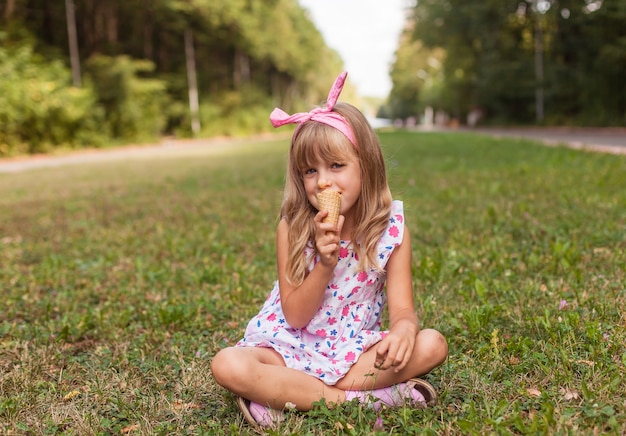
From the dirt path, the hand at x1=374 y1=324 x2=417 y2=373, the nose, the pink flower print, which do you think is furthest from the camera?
the dirt path


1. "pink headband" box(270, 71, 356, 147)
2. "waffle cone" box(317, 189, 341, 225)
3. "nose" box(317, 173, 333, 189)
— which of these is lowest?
"waffle cone" box(317, 189, 341, 225)

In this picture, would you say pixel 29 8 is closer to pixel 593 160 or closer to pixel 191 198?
pixel 191 198

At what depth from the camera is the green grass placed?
226 cm

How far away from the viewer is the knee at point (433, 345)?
2289 mm

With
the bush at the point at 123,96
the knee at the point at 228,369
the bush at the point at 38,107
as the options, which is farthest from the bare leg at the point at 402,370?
the bush at the point at 123,96

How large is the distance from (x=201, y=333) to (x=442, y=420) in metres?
1.66

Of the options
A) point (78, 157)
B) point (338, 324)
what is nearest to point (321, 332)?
point (338, 324)

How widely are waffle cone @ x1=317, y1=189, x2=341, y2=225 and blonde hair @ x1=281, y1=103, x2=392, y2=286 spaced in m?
Result: 0.23

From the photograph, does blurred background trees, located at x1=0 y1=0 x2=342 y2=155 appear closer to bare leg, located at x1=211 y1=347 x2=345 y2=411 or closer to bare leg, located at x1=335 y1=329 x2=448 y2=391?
bare leg, located at x1=211 y1=347 x2=345 y2=411

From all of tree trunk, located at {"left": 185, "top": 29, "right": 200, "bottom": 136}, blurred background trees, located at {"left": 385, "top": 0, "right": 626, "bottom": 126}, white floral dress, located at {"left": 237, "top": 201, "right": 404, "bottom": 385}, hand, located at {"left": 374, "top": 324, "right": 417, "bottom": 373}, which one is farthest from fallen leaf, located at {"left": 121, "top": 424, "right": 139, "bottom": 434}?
tree trunk, located at {"left": 185, "top": 29, "right": 200, "bottom": 136}

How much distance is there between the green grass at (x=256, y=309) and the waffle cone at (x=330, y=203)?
74cm

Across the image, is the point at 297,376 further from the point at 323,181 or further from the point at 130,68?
the point at 130,68

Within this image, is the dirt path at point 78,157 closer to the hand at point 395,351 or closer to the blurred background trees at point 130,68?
the blurred background trees at point 130,68

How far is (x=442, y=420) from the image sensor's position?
215cm
